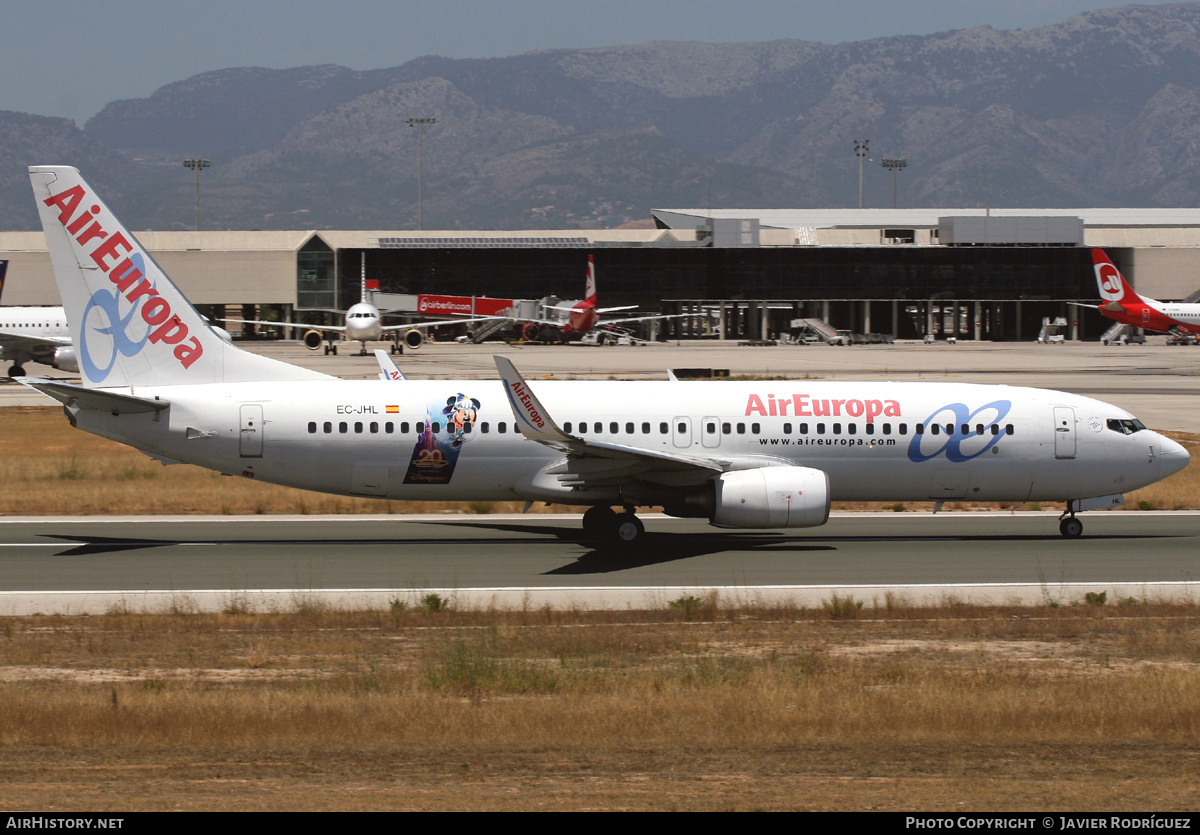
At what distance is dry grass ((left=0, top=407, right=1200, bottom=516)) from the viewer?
1406 inches

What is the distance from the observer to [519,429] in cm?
2811

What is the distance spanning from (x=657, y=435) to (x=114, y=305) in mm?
12689

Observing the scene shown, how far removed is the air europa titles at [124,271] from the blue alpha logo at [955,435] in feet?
54.7

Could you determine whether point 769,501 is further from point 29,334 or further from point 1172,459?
point 29,334

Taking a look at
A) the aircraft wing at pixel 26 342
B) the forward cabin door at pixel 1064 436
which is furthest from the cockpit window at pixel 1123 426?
the aircraft wing at pixel 26 342

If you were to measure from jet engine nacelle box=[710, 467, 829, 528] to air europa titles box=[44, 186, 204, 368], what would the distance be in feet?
41.2

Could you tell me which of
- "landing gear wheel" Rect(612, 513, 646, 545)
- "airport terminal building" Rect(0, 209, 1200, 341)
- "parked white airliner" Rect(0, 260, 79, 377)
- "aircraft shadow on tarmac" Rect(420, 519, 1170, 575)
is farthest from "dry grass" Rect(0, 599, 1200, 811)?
"airport terminal building" Rect(0, 209, 1200, 341)

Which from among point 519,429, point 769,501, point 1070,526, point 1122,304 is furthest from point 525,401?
point 1122,304

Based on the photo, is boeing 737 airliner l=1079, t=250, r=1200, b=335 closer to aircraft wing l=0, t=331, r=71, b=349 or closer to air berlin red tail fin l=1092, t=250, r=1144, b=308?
air berlin red tail fin l=1092, t=250, r=1144, b=308

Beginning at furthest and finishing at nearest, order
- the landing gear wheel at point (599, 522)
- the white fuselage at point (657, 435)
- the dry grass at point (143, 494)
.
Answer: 1. the dry grass at point (143, 494)
2. the landing gear wheel at point (599, 522)
3. the white fuselage at point (657, 435)

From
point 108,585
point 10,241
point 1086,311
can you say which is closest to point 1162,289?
point 1086,311

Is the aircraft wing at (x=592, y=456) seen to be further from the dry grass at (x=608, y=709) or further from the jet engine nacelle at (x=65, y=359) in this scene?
the jet engine nacelle at (x=65, y=359)

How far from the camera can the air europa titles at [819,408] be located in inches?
1178

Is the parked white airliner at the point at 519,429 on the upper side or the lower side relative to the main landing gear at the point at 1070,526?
upper
